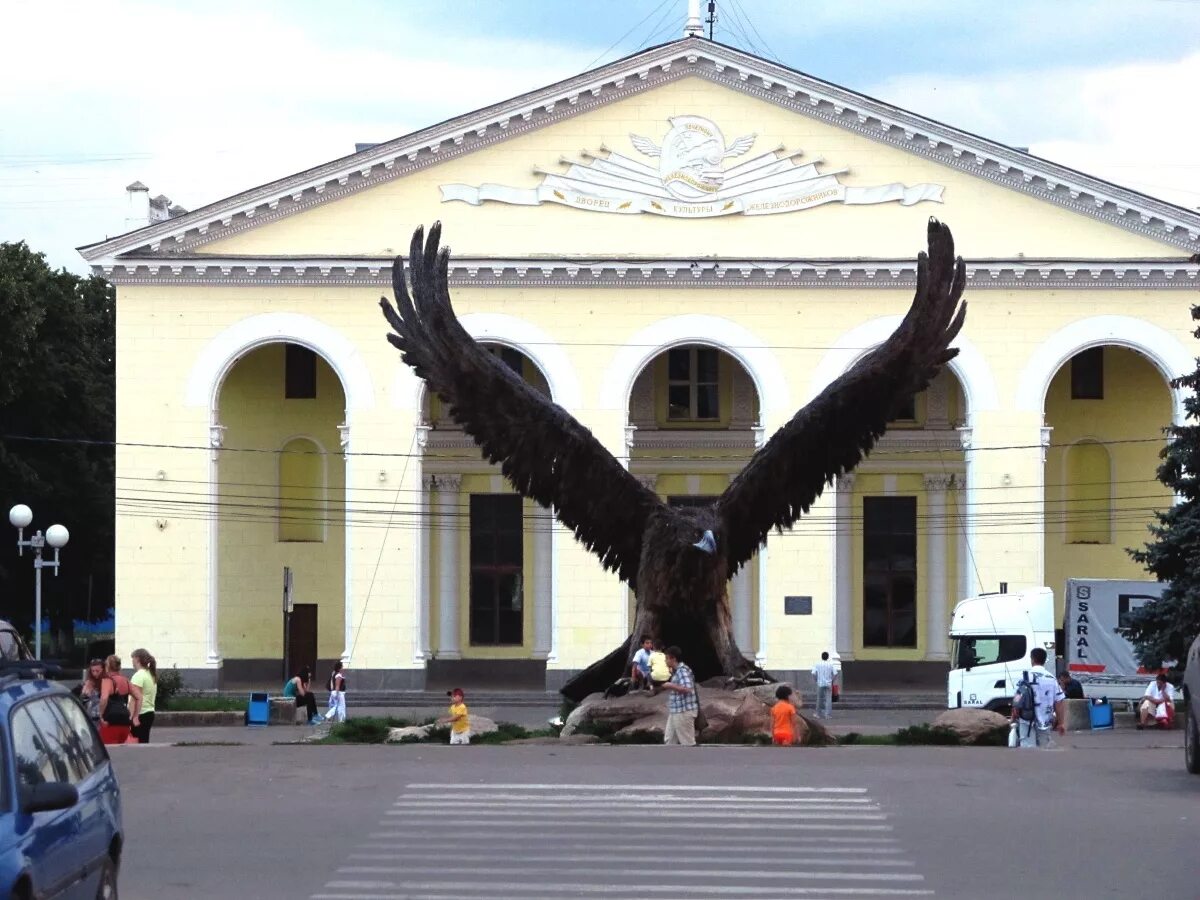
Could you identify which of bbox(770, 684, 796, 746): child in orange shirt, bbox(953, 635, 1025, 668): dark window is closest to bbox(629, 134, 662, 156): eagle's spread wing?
bbox(953, 635, 1025, 668): dark window

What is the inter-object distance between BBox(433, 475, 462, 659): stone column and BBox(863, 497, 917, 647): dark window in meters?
9.20

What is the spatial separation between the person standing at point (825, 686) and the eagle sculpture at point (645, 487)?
1470 cm

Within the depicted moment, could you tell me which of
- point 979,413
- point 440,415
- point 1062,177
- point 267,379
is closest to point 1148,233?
point 1062,177

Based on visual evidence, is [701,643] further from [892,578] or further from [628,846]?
Result: [892,578]

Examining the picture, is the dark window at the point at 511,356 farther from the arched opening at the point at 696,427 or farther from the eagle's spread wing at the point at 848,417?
the eagle's spread wing at the point at 848,417

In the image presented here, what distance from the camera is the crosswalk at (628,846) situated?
11.2m

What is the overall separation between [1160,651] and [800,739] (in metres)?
10.9

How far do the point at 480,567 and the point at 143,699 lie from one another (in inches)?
1001

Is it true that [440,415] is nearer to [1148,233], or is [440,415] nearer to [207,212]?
[207,212]

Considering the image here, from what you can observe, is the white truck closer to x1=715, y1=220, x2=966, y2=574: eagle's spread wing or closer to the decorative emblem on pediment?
A: the decorative emblem on pediment

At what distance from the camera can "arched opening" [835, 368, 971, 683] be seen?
153ft

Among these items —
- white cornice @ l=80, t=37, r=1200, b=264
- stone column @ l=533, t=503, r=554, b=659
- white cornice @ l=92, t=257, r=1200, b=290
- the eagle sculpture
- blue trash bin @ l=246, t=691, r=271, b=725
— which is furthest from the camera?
stone column @ l=533, t=503, r=554, b=659

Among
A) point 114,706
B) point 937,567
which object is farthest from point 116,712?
point 937,567

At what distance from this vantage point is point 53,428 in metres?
54.2
